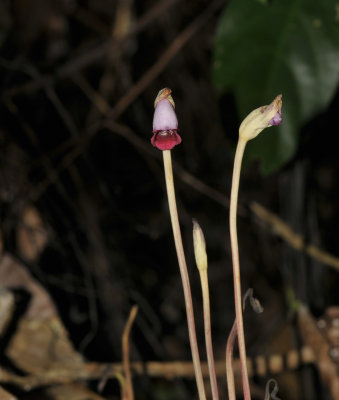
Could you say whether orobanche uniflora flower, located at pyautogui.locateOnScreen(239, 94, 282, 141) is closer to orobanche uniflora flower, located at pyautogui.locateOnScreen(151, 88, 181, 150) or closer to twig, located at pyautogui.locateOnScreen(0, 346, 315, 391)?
orobanche uniflora flower, located at pyautogui.locateOnScreen(151, 88, 181, 150)

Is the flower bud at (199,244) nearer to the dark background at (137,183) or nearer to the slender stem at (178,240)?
the slender stem at (178,240)

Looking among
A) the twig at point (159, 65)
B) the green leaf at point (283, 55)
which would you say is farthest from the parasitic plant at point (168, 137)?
the twig at point (159, 65)

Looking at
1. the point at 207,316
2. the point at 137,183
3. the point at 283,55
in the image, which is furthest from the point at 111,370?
the point at 137,183

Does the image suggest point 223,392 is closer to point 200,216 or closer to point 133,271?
point 133,271

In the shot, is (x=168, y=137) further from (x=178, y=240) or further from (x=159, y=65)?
(x=159, y=65)

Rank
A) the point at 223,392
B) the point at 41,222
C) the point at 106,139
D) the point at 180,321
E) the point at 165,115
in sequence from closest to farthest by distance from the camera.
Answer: the point at 165,115, the point at 41,222, the point at 223,392, the point at 106,139, the point at 180,321

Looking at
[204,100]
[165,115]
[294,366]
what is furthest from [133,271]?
[165,115]
